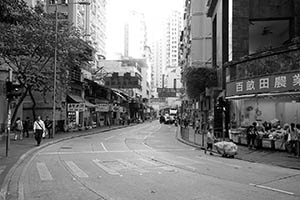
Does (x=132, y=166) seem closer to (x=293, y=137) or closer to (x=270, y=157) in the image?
(x=270, y=157)

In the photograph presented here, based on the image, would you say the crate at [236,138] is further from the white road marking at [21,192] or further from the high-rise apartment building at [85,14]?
the white road marking at [21,192]

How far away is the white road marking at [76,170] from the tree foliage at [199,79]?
24.0m

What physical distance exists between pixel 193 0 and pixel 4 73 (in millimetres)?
41749

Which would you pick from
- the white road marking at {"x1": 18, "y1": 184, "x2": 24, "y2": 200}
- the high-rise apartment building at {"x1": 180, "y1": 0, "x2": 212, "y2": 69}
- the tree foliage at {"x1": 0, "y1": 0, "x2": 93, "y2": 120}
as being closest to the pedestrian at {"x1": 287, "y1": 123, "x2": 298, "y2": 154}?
the white road marking at {"x1": 18, "y1": 184, "x2": 24, "y2": 200}

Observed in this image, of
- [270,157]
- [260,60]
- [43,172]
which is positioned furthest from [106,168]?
Result: [260,60]

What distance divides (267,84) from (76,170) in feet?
44.0

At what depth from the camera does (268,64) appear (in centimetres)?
2355

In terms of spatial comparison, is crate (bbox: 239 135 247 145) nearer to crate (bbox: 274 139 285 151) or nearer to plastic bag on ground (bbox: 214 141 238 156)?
crate (bbox: 274 139 285 151)

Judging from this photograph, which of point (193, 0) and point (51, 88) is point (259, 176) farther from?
point (193, 0)

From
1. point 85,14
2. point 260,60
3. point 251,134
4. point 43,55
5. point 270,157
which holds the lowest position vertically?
point 270,157

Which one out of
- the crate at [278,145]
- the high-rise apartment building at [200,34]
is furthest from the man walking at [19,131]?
the high-rise apartment building at [200,34]

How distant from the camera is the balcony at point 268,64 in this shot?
70.1 ft

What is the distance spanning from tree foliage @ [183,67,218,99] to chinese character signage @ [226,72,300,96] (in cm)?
1022

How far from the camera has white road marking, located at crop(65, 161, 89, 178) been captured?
1278 cm
